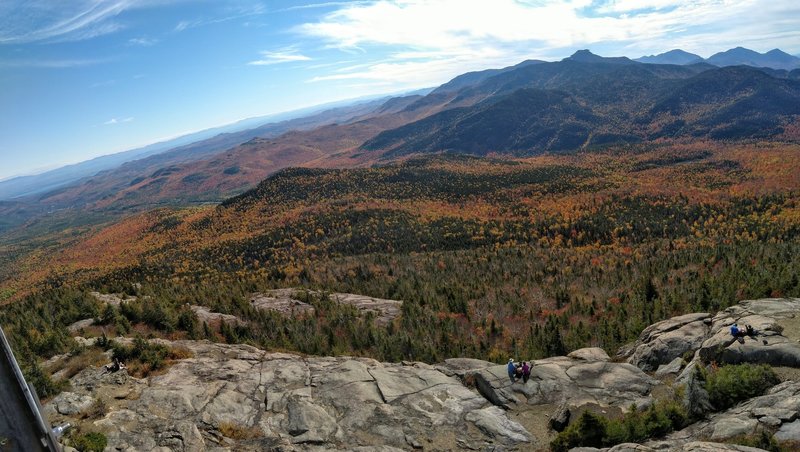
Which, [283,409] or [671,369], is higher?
[283,409]

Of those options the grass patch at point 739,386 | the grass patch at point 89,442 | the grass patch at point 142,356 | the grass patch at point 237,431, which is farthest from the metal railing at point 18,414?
the grass patch at point 739,386

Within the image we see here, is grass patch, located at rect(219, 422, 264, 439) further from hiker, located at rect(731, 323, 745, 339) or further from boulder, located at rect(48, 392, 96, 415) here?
hiker, located at rect(731, 323, 745, 339)

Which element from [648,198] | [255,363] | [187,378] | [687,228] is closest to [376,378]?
[255,363]

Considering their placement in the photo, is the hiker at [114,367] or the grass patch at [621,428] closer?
the grass patch at [621,428]

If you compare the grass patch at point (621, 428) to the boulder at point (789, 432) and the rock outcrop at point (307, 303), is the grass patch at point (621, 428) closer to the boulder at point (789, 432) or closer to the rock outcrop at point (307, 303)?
the boulder at point (789, 432)

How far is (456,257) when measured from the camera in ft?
253

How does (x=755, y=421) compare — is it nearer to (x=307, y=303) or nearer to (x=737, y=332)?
(x=737, y=332)

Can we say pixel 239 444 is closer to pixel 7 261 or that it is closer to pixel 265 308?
pixel 265 308

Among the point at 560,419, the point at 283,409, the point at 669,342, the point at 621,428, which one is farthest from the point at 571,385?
the point at 283,409

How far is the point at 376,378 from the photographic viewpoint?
2333 cm

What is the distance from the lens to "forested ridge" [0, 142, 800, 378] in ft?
118

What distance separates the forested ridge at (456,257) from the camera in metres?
36.1

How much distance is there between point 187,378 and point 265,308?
24.1m

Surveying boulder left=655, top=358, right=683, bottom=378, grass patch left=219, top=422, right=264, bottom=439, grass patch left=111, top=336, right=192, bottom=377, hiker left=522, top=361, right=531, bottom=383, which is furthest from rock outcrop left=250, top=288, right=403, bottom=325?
boulder left=655, top=358, right=683, bottom=378
